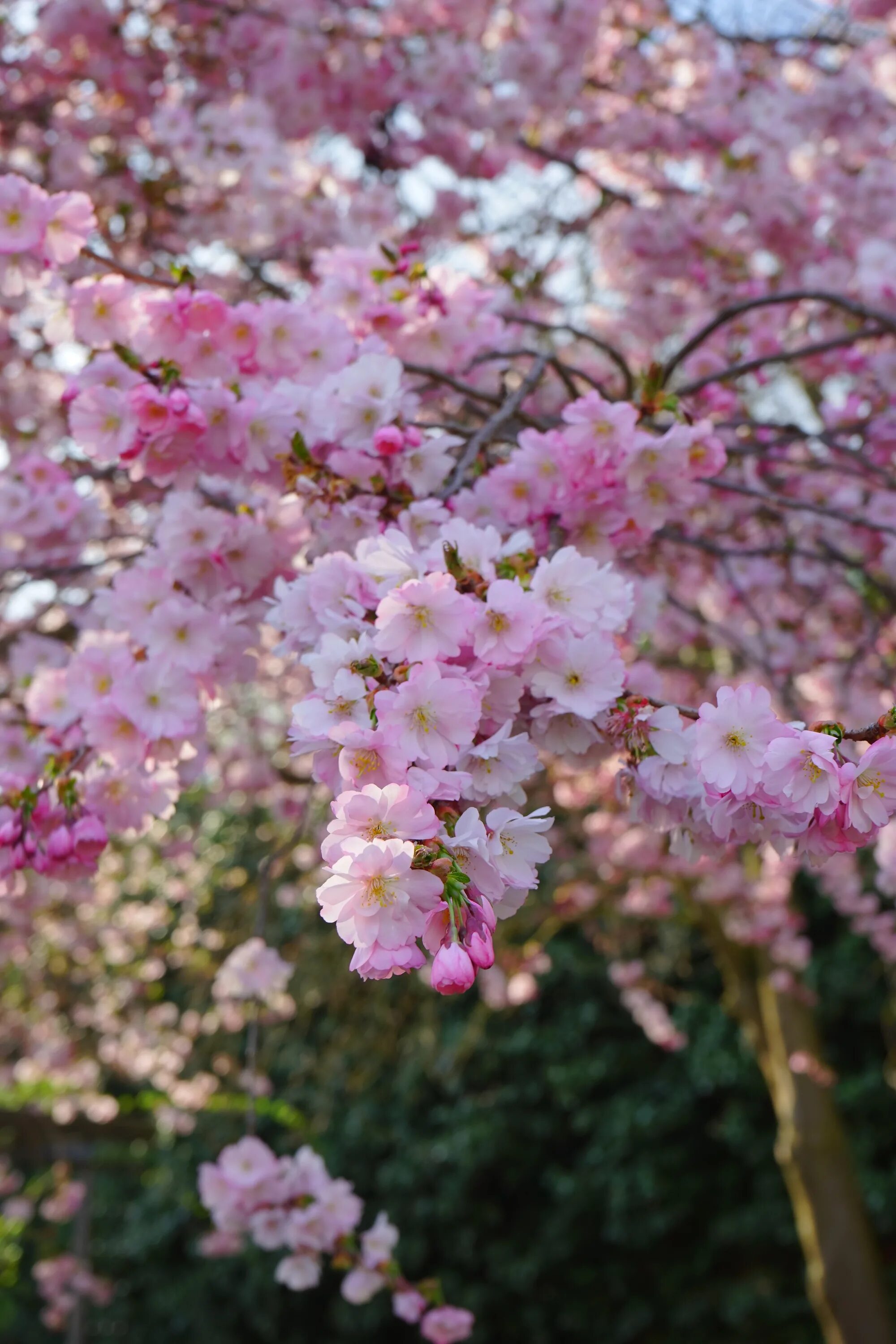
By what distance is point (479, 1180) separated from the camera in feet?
21.8

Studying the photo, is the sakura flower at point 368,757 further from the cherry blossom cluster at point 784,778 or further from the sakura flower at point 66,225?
the sakura flower at point 66,225

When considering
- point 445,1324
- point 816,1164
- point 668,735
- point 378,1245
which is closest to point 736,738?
point 668,735

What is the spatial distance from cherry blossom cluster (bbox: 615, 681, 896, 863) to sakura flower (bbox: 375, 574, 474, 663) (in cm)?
23

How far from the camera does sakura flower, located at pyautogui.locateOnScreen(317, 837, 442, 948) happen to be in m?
0.85

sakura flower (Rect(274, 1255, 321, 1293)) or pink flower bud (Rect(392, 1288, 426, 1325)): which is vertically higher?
sakura flower (Rect(274, 1255, 321, 1293))

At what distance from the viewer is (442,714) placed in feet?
3.18

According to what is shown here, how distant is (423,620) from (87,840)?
659 millimetres

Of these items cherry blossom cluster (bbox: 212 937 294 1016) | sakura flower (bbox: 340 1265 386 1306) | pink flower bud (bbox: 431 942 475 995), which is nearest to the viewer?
pink flower bud (bbox: 431 942 475 995)

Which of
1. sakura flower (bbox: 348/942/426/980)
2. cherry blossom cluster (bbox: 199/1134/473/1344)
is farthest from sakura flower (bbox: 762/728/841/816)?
cherry blossom cluster (bbox: 199/1134/473/1344)

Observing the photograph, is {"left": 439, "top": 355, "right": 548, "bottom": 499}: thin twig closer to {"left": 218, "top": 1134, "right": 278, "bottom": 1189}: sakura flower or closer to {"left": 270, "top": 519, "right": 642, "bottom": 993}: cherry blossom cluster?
{"left": 270, "top": 519, "right": 642, "bottom": 993}: cherry blossom cluster

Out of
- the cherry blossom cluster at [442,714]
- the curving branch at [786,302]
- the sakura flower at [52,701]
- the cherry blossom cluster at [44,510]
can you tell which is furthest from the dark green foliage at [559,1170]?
the cherry blossom cluster at [442,714]

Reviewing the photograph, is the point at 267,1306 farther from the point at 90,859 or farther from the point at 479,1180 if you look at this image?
the point at 90,859

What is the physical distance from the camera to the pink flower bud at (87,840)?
1.44 m

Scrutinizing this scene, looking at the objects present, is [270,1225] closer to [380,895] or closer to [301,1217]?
[301,1217]
